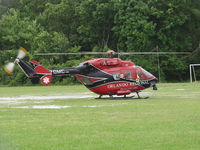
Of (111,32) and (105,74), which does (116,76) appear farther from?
(111,32)

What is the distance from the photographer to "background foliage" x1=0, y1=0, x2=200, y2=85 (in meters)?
64.8

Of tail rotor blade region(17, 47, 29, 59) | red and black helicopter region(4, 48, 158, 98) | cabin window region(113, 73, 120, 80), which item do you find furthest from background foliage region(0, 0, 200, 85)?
tail rotor blade region(17, 47, 29, 59)

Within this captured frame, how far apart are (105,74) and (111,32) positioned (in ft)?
139

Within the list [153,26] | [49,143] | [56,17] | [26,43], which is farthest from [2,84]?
[49,143]

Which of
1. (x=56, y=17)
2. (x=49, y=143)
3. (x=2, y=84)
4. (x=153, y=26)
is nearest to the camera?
(x=49, y=143)

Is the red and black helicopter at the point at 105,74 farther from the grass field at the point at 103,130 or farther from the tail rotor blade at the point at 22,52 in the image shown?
the grass field at the point at 103,130

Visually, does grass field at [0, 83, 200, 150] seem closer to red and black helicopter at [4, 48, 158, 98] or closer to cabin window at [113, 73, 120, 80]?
red and black helicopter at [4, 48, 158, 98]

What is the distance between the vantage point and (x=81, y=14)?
6994 centimetres

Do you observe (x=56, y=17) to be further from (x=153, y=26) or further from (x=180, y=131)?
(x=180, y=131)

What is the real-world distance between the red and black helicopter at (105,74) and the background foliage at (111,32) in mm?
33021

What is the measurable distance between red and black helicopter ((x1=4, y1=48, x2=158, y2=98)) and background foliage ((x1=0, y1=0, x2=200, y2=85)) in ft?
108

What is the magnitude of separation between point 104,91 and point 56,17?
44589 millimetres

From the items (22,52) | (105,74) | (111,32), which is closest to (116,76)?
(105,74)

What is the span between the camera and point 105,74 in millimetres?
30500
